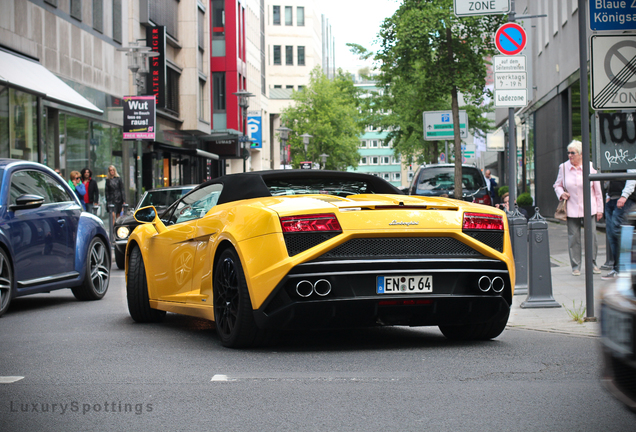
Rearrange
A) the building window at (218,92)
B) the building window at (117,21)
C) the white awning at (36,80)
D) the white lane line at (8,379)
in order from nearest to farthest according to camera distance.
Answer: the white lane line at (8,379) → the white awning at (36,80) → the building window at (117,21) → the building window at (218,92)

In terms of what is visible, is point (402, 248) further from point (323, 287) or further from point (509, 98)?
point (509, 98)

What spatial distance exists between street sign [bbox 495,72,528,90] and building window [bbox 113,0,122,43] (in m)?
21.2

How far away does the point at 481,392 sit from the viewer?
4848 millimetres

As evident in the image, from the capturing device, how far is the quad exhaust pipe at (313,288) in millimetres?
5800

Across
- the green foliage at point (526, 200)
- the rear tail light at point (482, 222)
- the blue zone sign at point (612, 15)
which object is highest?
the blue zone sign at point (612, 15)

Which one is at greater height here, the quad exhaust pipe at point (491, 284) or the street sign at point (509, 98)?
the street sign at point (509, 98)

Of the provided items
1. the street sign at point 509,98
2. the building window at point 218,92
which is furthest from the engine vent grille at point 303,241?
the building window at point 218,92

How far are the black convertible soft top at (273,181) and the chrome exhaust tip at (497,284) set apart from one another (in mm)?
1401

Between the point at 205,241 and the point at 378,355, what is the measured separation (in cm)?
160

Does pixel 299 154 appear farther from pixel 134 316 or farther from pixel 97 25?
pixel 134 316

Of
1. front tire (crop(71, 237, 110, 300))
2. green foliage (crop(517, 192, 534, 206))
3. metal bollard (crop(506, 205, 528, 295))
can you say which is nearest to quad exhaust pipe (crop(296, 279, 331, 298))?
metal bollard (crop(506, 205, 528, 295))

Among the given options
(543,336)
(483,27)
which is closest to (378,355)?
(543,336)

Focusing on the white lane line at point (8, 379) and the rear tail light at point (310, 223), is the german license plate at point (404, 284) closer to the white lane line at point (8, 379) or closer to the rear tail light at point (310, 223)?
the rear tail light at point (310, 223)

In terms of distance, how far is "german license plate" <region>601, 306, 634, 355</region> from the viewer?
134 inches
